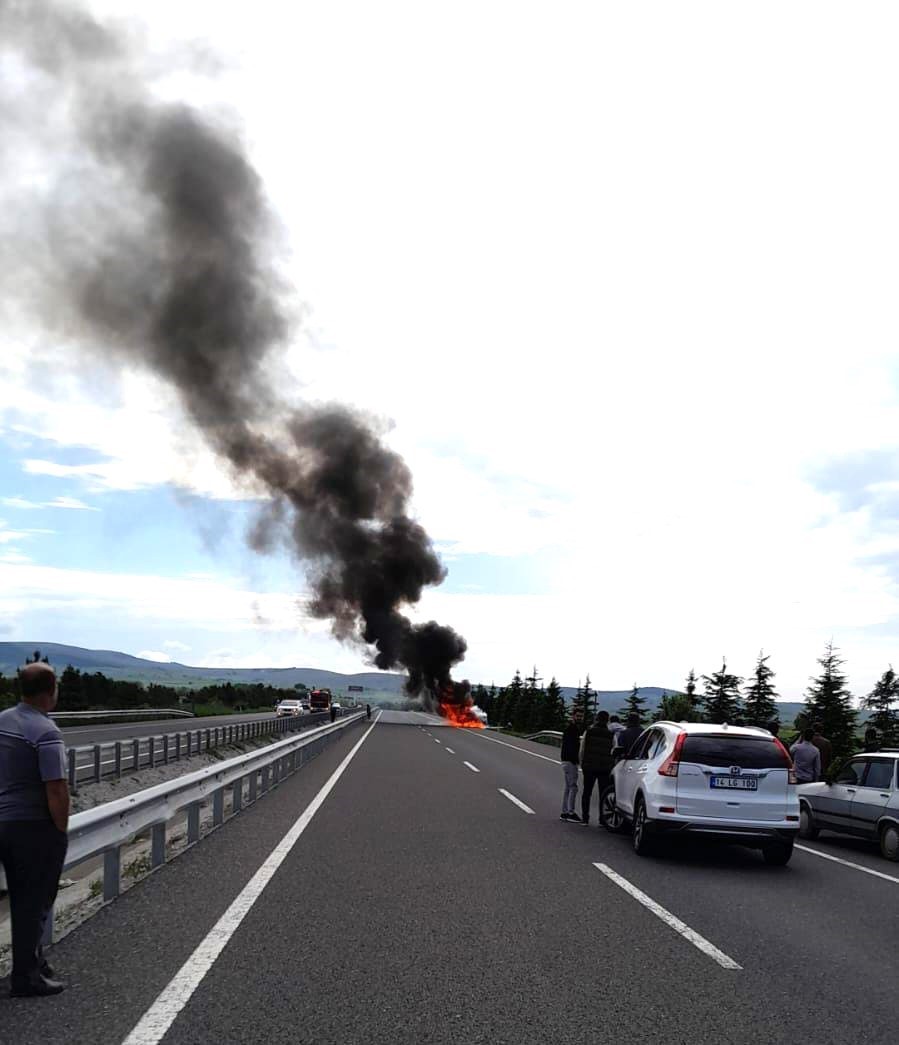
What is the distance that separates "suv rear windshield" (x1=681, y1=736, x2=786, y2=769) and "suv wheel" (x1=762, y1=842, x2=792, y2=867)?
87 centimetres

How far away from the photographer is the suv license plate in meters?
9.93

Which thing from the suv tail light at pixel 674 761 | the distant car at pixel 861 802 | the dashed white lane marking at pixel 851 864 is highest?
the suv tail light at pixel 674 761

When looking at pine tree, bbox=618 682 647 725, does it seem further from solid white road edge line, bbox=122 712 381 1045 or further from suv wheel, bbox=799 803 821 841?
solid white road edge line, bbox=122 712 381 1045

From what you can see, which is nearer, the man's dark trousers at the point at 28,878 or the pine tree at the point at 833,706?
the man's dark trousers at the point at 28,878

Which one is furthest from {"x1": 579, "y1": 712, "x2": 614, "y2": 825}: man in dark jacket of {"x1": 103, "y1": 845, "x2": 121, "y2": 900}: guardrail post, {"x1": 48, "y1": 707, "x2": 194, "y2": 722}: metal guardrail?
{"x1": 48, "y1": 707, "x2": 194, "y2": 722}: metal guardrail

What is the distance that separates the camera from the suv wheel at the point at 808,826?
523 inches

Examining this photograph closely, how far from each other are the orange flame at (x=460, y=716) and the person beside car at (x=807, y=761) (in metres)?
Answer: 53.1

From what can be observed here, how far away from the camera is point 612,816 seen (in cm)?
1283

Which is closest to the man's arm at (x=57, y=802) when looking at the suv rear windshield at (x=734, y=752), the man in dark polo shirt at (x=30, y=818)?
the man in dark polo shirt at (x=30, y=818)

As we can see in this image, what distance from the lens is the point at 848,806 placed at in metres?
12.4

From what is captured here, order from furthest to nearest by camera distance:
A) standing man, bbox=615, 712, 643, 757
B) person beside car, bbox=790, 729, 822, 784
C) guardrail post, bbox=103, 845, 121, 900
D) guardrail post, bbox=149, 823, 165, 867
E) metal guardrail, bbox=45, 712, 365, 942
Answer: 1. person beside car, bbox=790, 729, 822, 784
2. standing man, bbox=615, 712, 643, 757
3. guardrail post, bbox=149, 823, 165, 867
4. guardrail post, bbox=103, 845, 121, 900
5. metal guardrail, bbox=45, 712, 365, 942

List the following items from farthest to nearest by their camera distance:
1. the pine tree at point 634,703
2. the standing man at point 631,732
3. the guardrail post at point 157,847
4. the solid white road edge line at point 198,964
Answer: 1. the pine tree at point 634,703
2. the standing man at point 631,732
3. the guardrail post at point 157,847
4. the solid white road edge line at point 198,964

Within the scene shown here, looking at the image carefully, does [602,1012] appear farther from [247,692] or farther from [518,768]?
[247,692]

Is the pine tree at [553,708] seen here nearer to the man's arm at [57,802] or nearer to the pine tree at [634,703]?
the pine tree at [634,703]
